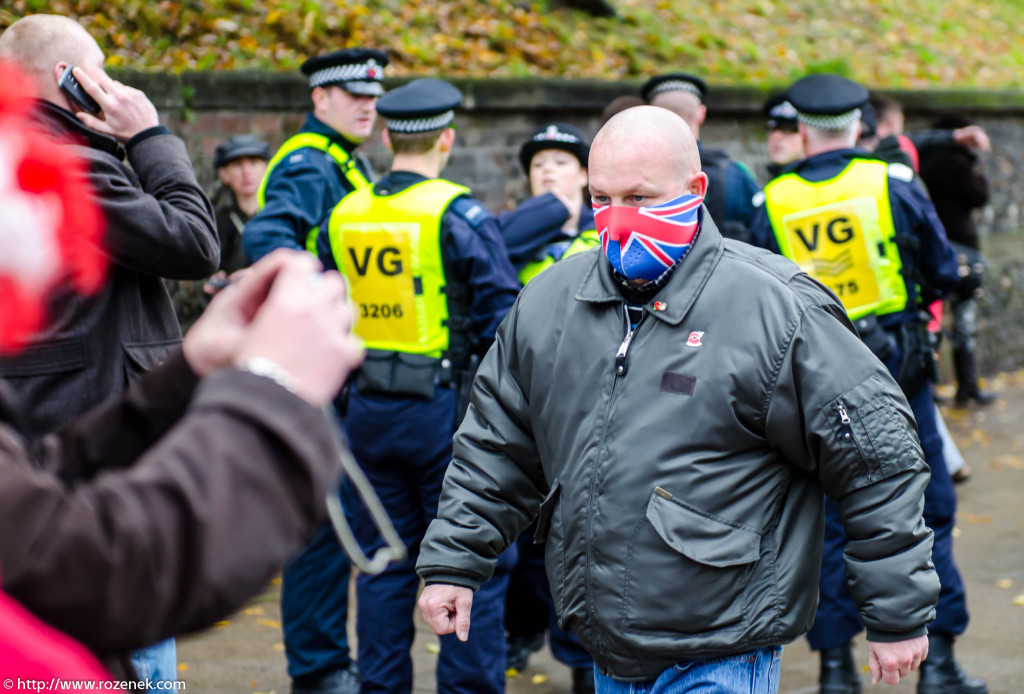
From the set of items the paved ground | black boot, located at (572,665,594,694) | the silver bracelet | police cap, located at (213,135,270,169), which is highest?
the silver bracelet

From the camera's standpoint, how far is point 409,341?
4547mm

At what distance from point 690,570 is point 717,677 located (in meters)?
0.26

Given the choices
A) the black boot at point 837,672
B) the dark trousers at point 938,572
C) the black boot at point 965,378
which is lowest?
the black boot at point 965,378

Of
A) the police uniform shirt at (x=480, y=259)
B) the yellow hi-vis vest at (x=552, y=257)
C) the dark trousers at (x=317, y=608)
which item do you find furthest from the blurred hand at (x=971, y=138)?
the dark trousers at (x=317, y=608)

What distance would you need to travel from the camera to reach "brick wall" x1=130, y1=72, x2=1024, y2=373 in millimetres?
6824

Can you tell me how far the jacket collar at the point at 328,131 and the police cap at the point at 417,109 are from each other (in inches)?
21.9

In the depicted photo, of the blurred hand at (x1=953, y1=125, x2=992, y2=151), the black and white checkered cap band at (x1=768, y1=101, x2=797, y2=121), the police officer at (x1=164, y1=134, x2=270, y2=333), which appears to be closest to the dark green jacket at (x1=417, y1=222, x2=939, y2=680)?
the police officer at (x1=164, y1=134, x2=270, y2=333)

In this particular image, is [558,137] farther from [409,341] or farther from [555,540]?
[555,540]

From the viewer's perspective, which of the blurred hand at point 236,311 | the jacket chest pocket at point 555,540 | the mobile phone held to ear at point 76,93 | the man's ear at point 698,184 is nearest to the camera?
the blurred hand at point 236,311

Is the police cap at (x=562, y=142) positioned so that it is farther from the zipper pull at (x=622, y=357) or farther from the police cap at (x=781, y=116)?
the zipper pull at (x=622, y=357)

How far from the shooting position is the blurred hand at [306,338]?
128 cm

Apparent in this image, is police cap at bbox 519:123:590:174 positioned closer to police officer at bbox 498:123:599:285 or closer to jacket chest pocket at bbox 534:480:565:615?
police officer at bbox 498:123:599:285

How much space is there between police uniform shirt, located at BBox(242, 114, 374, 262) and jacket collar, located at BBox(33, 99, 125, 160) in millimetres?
1613

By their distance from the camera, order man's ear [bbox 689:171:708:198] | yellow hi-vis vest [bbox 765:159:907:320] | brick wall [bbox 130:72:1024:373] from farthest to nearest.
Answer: brick wall [bbox 130:72:1024:373] < yellow hi-vis vest [bbox 765:159:907:320] < man's ear [bbox 689:171:708:198]
